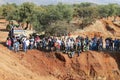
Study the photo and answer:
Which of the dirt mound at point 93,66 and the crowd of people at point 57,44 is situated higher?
the crowd of people at point 57,44

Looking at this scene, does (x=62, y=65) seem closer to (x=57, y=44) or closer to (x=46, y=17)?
(x=57, y=44)

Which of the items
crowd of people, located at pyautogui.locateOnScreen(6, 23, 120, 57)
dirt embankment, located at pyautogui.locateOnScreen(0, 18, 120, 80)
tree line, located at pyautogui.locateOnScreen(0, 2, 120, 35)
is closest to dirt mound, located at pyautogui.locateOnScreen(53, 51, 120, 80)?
dirt embankment, located at pyautogui.locateOnScreen(0, 18, 120, 80)

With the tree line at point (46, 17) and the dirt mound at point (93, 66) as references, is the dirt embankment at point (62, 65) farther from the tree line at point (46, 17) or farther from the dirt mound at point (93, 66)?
the tree line at point (46, 17)

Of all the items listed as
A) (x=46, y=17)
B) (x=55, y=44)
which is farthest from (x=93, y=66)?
(x=46, y=17)

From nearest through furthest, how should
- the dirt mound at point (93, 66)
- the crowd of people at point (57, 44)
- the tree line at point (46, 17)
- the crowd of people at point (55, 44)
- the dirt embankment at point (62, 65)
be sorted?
the dirt embankment at point (62, 65), the crowd of people at point (55, 44), the crowd of people at point (57, 44), the dirt mound at point (93, 66), the tree line at point (46, 17)

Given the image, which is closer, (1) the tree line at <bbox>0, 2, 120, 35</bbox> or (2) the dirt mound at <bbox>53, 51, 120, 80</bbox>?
(2) the dirt mound at <bbox>53, 51, 120, 80</bbox>

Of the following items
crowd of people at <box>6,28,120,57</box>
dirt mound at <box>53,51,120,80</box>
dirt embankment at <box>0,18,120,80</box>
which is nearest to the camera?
dirt embankment at <box>0,18,120,80</box>

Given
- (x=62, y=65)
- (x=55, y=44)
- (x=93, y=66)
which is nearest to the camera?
(x=55, y=44)

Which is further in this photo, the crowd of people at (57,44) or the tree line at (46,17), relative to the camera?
the tree line at (46,17)

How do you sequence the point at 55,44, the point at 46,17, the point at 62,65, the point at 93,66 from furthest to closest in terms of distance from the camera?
the point at 46,17, the point at 93,66, the point at 62,65, the point at 55,44

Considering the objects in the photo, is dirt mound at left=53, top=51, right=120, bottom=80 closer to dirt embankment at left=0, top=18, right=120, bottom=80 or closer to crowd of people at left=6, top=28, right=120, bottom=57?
dirt embankment at left=0, top=18, right=120, bottom=80

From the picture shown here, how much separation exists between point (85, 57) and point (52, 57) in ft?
8.60

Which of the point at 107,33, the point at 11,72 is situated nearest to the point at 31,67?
the point at 11,72

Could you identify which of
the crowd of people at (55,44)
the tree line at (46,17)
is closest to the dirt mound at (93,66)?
the crowd of people at (55,44)
